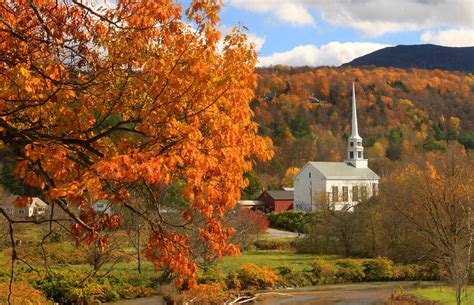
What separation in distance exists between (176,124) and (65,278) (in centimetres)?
2348

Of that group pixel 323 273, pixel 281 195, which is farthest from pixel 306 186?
pixel 323 273

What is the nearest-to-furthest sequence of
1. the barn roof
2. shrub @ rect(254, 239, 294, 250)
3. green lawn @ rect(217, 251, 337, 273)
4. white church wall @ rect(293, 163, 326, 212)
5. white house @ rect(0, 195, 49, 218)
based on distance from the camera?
green lawn @ rect(217, 251, 337, 273)
white house @ rect(0, 195, 49, 218)
shrub @ rect(254, 239, 294, 250)
white church wall @ rect(293, 163, 326, 212)
the barn roof

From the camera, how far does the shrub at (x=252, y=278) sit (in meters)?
31.6

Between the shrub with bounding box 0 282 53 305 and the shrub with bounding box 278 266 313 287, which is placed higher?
the shrub with bounding box 0 282 53 305

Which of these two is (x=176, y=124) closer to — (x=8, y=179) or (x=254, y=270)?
(x=254, y=270)

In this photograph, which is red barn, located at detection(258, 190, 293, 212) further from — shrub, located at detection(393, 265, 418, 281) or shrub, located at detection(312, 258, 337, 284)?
shrub, located at detection(312, 258, 337, 284)

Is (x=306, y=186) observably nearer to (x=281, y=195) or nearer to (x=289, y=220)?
(x=281, y=195)

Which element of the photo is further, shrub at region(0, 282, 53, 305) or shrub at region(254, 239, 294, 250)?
shrub at region(254, 239, 294, 250)

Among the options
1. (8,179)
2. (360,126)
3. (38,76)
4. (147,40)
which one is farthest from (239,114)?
(360,126)

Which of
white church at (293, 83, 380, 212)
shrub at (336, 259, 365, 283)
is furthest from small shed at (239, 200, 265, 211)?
shrub at (336, 259, 365, 283)

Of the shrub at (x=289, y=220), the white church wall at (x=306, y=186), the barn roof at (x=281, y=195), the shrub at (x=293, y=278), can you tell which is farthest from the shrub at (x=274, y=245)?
the barn roof at (x=281, y=195)

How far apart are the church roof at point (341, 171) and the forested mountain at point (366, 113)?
42.7 feet

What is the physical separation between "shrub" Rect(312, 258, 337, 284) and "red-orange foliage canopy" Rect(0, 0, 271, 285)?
28747 mm

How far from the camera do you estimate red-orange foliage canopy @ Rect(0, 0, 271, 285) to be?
19.3ft
